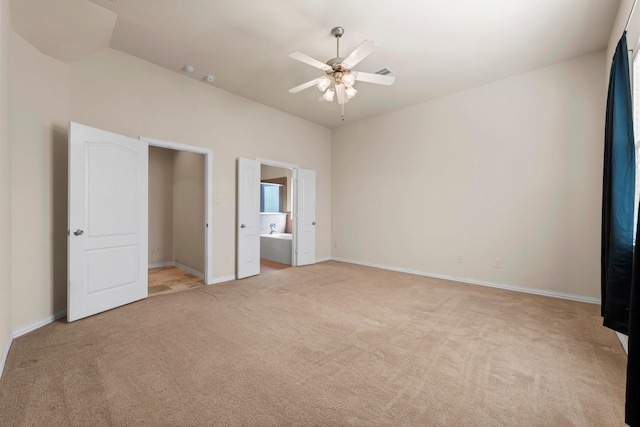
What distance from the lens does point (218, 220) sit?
4441 millimetres

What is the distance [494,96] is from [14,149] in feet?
19.3

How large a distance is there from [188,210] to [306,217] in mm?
2349

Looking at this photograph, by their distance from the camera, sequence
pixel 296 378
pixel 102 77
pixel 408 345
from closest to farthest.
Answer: pixel 296 378 → pixel 408 345 → pixel 102 77

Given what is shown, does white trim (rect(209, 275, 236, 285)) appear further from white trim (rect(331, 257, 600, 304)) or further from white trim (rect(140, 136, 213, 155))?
white trim (rect(331, 257, 600, 304))

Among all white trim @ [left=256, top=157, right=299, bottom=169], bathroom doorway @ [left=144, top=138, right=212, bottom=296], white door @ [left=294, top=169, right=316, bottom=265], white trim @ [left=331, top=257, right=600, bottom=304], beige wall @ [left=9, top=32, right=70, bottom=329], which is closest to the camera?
beige wall @ [left=9, top=32, right=70, bottom=329]

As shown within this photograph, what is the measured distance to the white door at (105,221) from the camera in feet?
9.33

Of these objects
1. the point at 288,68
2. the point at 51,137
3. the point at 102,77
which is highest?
the point at 288,68

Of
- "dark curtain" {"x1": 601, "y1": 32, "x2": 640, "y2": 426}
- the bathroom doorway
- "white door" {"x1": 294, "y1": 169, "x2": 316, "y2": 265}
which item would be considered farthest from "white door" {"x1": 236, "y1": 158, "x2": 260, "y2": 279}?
"dark curtain" {"x1": 601, "y1": 32, "x2": 640, "y2": 426}

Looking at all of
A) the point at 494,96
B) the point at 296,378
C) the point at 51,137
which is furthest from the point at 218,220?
the point at 494,96

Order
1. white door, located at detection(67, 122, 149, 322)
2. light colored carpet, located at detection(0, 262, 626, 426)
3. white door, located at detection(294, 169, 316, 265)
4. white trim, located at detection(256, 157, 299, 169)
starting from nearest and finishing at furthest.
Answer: light colored carpet, located at detection(0, 262, 626, 426), white door, located at detection(67, 122, 149, 322), white trim, located at detection(256, 157, 299, 169), white door, located at detection(294, 169, 316, 265)

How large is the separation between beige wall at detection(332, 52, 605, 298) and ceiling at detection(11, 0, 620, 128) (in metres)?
0.52

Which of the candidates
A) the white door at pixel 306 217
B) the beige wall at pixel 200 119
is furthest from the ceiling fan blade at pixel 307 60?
the white door at pixel 306 217

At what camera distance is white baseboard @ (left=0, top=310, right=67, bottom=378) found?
2.05 metres

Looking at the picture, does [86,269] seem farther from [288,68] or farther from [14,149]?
[288,68]
